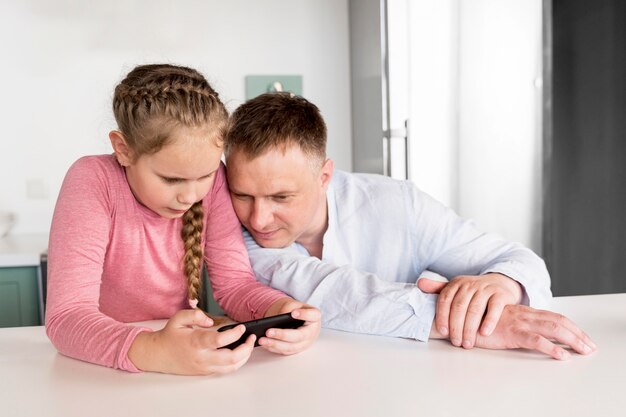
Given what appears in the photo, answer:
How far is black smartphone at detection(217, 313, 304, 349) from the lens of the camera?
0.83 m

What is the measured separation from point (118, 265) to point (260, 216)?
260 millimetres

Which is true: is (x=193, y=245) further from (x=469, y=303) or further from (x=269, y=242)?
(x=469, y=303)

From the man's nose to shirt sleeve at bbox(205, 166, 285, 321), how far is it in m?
0.04

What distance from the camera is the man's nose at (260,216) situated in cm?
113

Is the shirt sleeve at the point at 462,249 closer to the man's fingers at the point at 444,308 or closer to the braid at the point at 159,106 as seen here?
the man's fingers at the point at 444,308

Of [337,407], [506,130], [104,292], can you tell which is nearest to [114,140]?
[104,292]

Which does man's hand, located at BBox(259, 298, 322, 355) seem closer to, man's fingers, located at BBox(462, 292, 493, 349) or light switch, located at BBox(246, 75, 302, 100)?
man's fingers, located at BBox(462, 292, 493, 349)

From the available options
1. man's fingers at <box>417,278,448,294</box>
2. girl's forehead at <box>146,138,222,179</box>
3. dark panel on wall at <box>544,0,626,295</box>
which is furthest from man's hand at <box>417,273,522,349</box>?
dark panel on wall at <box>544,0,626,295</box>

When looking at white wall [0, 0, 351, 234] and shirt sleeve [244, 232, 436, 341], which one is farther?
white wall [0, 0, 351, 234]

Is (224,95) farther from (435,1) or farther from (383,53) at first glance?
(435,1)

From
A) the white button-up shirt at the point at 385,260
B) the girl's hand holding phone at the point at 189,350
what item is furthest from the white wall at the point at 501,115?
the girl's hand holding phone at the point at 189,350

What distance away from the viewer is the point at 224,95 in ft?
9.15

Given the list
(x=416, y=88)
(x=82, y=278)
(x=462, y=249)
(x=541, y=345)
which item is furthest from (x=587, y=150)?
(x=82, y=278)

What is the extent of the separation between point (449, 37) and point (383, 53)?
0.24 metres
